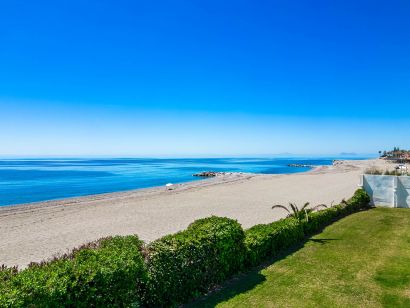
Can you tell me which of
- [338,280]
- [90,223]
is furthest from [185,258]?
[90,223]

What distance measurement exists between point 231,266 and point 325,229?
25.9 feet

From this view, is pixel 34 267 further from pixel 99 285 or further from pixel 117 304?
pixel 117 304

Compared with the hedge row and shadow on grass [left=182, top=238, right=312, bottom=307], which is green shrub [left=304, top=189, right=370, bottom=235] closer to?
the hedge row

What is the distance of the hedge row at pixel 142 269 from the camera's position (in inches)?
197

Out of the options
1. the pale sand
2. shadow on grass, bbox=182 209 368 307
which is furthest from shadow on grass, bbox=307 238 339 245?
the pale sand

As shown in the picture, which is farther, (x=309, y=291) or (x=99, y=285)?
(x=309, y=291)

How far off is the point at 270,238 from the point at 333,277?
2362mm

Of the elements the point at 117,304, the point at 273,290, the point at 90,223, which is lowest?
the point at 90,223

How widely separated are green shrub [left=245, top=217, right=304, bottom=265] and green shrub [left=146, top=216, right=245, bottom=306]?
2.05ft

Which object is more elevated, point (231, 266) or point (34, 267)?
point (34, 267)

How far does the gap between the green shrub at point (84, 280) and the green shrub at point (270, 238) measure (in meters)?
4.42

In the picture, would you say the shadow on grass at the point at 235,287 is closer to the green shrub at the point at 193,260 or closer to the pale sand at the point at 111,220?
the green shrub at the point at 193,260

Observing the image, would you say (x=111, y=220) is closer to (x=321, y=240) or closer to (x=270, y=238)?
(x=321, y=240)

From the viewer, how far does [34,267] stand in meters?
5.61
